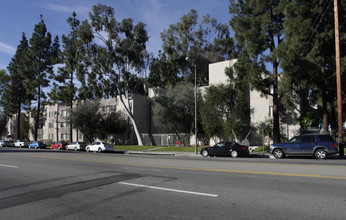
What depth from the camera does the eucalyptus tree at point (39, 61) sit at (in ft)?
184

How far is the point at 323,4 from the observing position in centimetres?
2425

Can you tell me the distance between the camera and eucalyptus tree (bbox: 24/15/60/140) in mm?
56031

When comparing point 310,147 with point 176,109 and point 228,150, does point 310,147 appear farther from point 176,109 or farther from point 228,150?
point 176,109

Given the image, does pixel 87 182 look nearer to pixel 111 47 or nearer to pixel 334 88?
pixel 334 88

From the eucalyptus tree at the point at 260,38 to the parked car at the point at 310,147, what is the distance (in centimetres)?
696

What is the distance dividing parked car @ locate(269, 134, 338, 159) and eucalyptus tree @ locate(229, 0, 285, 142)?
6.96m

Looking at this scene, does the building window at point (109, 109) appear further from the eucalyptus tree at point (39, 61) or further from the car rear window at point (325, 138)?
the car rear window at point (325, 138)

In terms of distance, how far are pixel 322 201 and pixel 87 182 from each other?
271 inches

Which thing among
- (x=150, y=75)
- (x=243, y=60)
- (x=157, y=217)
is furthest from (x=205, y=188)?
(x=150, y=75)

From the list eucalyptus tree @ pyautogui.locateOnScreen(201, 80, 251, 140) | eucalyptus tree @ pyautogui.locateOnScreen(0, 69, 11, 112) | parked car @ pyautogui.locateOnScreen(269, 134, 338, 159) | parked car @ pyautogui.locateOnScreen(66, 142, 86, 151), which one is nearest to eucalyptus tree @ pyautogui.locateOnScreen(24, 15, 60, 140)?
eucalyptus tree @ pyautogui.locateOnScreen(0, 69, 11, 112)

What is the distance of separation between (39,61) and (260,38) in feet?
159

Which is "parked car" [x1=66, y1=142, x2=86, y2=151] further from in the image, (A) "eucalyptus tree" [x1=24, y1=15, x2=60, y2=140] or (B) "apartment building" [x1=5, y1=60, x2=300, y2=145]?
(A) "eucalyptus tree" [x1=24, y1=15, x2=60, y2=140]

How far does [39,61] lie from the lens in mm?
56375

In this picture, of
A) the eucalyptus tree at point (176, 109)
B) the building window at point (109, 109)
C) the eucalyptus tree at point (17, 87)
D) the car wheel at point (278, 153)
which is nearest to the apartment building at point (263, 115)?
the eucalyptus tree at point (176, 109)
